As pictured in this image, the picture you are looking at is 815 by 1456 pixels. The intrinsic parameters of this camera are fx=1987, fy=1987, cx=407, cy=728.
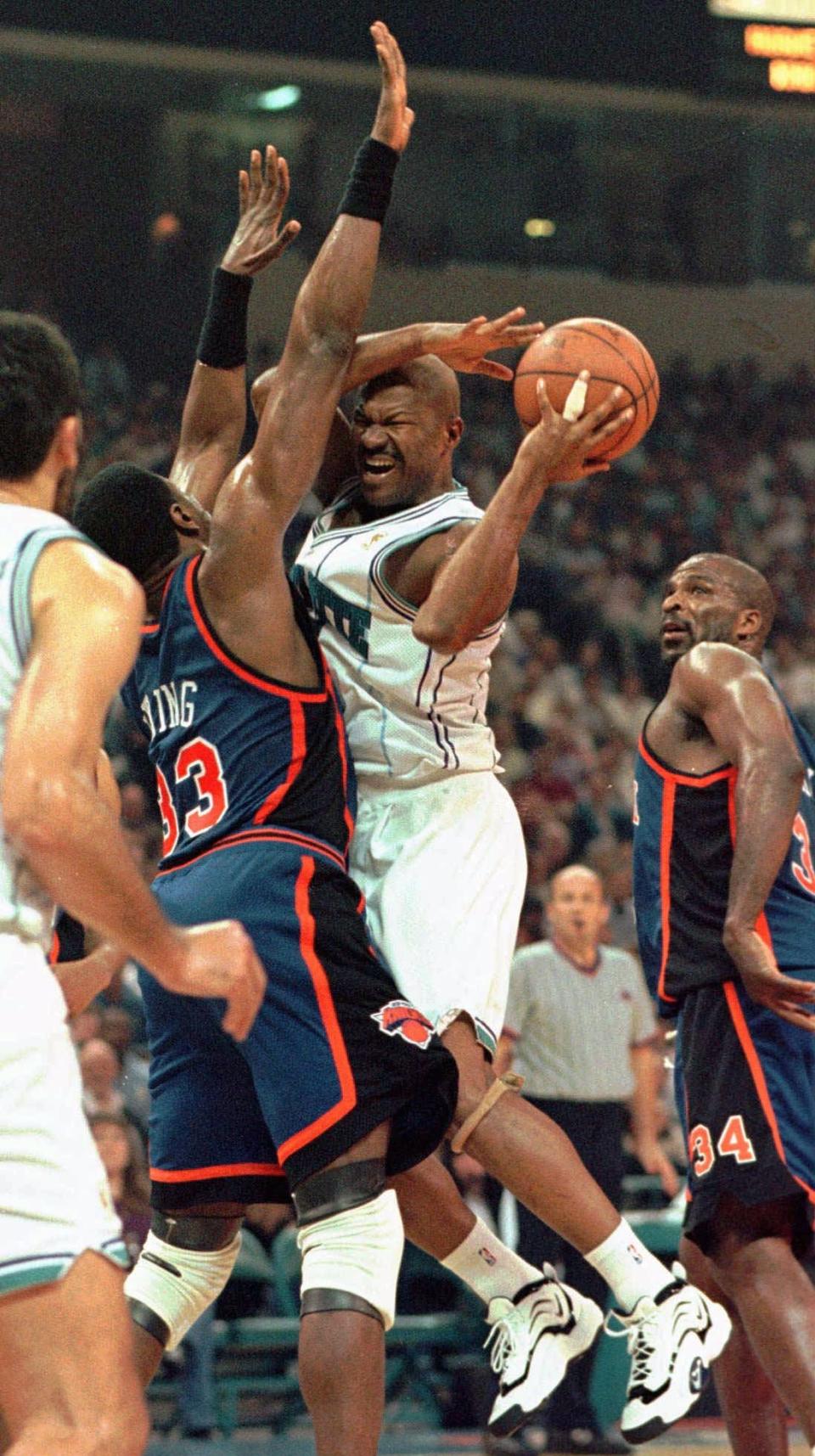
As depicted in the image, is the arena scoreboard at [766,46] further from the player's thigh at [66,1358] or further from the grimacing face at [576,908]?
the player's thigh at [66,1358]

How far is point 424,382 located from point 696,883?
4.73 feet

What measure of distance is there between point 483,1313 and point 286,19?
862cm

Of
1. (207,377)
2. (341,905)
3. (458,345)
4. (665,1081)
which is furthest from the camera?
(665,1081)

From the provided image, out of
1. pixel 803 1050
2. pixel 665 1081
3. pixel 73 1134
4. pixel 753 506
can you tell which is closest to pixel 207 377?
pixel 803 1050

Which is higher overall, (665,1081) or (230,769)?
(230,769)

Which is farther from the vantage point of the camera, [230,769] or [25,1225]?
[230,769]

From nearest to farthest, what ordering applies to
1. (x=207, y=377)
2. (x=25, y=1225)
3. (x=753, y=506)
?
(x=25, y=1225) < (x=207, y=377) < (x=753, y=506)

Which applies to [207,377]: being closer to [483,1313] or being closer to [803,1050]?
[803,1050]

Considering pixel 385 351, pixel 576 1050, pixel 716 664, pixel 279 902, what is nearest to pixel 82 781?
pixel 279 902

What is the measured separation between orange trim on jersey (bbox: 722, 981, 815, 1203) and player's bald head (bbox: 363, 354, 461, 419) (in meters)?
1.62

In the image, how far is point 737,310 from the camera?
68.4 ft

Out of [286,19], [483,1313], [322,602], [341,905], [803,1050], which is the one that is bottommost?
[483,1313]

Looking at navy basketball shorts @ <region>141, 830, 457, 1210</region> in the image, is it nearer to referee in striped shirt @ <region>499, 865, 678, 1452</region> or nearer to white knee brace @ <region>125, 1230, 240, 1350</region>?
white knee brace @ <region>125, 1230, 240, 1350</region>

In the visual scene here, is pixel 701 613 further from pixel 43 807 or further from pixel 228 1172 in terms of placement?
pixel 43 807
